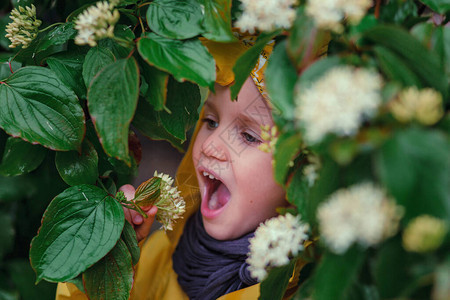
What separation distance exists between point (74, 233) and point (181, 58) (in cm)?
31

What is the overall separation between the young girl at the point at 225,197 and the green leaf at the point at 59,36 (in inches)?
8.7

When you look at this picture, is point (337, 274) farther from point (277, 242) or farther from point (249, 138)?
point (249, 138)

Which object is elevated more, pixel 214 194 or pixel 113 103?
pixel 113 103

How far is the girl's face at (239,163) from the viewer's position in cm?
77

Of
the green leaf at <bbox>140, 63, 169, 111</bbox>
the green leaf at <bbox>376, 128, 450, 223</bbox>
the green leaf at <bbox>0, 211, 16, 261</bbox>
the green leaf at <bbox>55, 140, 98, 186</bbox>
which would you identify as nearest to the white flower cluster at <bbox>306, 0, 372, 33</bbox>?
the green leaf at <bbox>376, 128, 450, 223</bbox>

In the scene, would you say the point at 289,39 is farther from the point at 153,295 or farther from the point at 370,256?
the point at 153,295

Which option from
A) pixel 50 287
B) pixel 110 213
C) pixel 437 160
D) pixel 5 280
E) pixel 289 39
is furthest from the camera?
pixel 50 287

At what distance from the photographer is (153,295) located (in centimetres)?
100

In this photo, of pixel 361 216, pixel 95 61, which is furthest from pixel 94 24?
pixel 361 216

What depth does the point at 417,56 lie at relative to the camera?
0.40 m

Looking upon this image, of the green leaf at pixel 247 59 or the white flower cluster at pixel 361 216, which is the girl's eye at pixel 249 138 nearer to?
the green leaf at pixel 247 59

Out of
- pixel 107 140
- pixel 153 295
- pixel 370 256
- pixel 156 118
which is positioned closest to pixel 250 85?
pixel 156 118

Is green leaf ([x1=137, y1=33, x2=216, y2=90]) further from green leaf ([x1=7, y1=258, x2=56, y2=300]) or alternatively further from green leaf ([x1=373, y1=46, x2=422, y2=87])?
green leaf ([x1=7, y1=258, x2=56, y2=300])

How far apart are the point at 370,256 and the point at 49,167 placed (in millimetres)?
691
